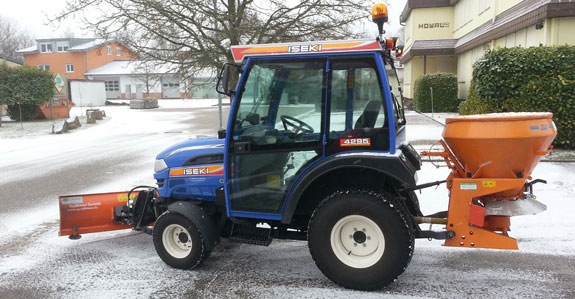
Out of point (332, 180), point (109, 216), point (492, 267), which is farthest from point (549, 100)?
point (109, 216)

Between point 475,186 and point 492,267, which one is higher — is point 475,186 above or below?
above

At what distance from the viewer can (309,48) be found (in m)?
3.71

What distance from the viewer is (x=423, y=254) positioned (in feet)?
15.0

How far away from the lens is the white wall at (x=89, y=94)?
123 feet

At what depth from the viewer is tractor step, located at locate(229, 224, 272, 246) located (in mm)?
4090

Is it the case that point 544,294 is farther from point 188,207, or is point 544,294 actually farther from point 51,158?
point 51,158

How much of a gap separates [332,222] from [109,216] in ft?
8.99

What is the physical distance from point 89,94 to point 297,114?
39874 millimetres

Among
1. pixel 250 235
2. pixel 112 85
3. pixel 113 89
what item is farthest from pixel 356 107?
pixel 112 85

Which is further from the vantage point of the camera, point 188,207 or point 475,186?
point 188,207

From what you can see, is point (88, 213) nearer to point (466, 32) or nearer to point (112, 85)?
point (466, 32)

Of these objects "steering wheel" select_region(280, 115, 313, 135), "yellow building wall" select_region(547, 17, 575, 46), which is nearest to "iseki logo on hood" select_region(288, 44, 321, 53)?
"steering wheel" select_region(280, 115, 313, 135)

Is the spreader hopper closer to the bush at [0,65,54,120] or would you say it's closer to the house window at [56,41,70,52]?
the bush at [0,65,54,120]

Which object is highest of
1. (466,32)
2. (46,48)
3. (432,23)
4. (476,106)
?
(46,48)
